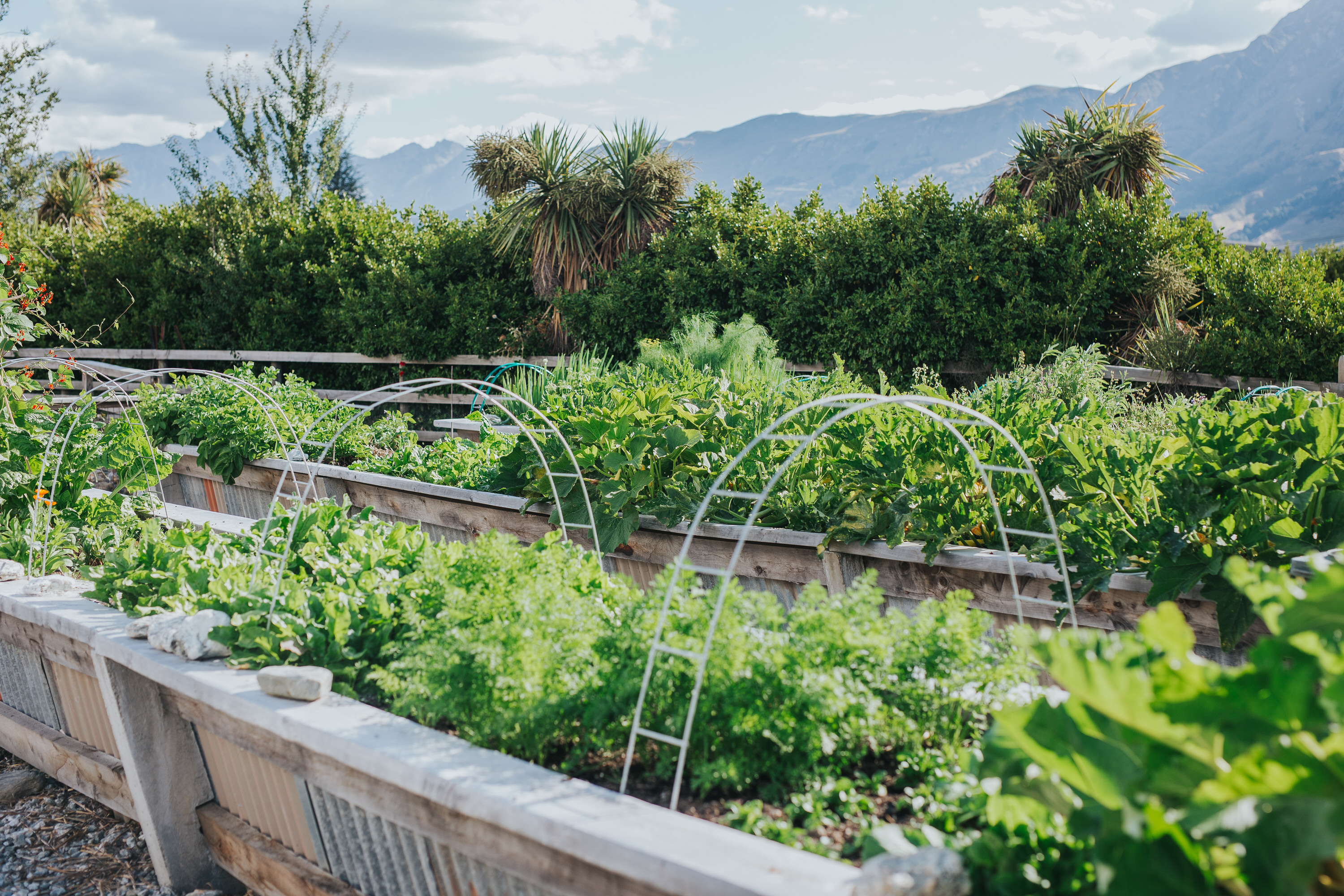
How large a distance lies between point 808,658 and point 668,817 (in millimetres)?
457

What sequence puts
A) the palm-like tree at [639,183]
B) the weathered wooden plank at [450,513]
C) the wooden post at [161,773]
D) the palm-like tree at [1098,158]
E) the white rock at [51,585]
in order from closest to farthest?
1. the wooden post at [161,773]
2. the white rock at [51,585]
3. the weathered wooden plank at [450,513]
4. the palm-like tree at [1098,158]
5. the palm-like tree at [639,183]

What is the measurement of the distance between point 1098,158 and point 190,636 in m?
8.06

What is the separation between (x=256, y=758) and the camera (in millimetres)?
2406

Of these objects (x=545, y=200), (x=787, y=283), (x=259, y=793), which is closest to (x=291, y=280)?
(x=545, y=200)

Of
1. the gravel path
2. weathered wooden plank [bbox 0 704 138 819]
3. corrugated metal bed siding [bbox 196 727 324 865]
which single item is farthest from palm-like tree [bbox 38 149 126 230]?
corrugated metal bed siding [bbox 196 727 324 865]

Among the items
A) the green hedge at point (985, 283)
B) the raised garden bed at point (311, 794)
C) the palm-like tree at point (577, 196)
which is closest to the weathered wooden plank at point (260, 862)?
the raised garden bed at point (311, 794)

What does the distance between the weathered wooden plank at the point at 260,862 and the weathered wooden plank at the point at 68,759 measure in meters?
0.31

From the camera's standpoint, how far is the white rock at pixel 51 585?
3.22 meters

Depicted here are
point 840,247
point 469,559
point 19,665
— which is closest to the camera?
point 469,559

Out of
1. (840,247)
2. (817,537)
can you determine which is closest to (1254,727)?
(817,537)

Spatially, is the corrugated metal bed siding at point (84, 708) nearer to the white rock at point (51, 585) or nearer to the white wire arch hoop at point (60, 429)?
the white rock at point (51, 585)

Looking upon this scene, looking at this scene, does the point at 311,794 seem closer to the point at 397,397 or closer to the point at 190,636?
the point at 190,636

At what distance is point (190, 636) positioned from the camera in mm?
2490

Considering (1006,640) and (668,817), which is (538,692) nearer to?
(668,817)
